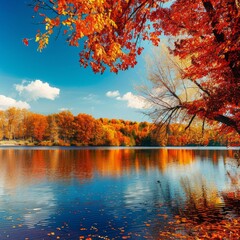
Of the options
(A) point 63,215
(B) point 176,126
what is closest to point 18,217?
(A) point 63,215

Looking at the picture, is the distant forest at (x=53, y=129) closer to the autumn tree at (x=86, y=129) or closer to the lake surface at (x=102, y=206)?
Result: the autumn tree at (x=86, y=129)

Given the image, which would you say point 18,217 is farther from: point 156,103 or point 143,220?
point 156,103

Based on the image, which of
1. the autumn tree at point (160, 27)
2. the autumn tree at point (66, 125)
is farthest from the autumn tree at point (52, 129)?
the autumn tree at point (160, 27)

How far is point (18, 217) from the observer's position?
48.2 ft

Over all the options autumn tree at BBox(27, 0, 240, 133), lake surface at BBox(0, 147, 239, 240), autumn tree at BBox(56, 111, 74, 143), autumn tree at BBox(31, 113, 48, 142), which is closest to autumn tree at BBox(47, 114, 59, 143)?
autumn tree at BBox(56, 111, 74, 143)

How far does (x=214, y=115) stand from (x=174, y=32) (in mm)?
5076

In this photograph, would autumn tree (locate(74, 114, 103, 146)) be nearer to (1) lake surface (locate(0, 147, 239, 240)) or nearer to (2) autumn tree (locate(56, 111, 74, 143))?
(2) autumn tree (locate(56, 111, 74, 143))

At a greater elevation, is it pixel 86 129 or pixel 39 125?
pixel 39 125

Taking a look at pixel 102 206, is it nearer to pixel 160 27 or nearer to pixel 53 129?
pixel 160 27

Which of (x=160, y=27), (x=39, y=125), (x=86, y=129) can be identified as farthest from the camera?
(x=39, y=125)

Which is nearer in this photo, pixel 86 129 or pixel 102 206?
pixel 102 206

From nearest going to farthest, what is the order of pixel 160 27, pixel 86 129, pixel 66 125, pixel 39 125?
1. pixel 160 27
2. pixel 66 125
3. pixel 86 129
4. pixel 39 125

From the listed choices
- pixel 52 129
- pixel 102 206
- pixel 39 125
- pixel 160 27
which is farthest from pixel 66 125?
pixel 160 27

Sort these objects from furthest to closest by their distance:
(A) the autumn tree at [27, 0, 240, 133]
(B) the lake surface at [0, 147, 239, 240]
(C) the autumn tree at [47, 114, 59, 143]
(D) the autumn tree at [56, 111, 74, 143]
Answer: (C) the autumn tree at [47, 114, 59, 143]
(D) the autumn tree at [56, 111, 74, 143]
(B) the lake surface at [0, 147, 239, 240]
(A) the autumn tree at [27, 0, 240, 133]
